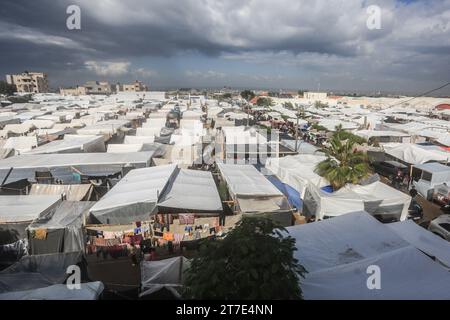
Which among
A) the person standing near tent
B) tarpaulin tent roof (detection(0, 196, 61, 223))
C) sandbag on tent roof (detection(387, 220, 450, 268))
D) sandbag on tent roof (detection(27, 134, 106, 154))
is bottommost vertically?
the person standing near tent

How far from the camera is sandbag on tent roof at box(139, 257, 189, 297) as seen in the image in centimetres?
607

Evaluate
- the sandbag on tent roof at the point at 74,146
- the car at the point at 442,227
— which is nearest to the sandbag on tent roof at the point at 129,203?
the sandbag on tent roof at the point at 74,146

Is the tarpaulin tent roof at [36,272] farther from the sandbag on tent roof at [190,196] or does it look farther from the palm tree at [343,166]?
the palm tree at [343,166]

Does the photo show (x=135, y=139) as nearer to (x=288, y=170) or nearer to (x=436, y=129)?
(x=288, y=170)

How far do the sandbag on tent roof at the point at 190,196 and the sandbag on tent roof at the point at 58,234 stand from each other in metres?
2.48

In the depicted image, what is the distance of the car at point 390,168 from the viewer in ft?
54.1

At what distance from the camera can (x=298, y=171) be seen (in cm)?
1270

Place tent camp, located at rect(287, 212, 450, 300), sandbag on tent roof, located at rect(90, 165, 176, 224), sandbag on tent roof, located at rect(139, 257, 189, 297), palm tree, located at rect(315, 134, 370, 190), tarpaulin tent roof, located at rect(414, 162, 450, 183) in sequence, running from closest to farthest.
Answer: tent camp, located at rect(287, 212, 450, 300), sandbag on tent roof, located at rect(139, 257, 189, 297), sandbag on tent roof, located at rect(90, 165, 176, 224), palm tree, located at rect(315, 134, 370, 190), tarpaulin tent roof, located at rect(414, 162, 450, 183)

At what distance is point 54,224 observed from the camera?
8.37m

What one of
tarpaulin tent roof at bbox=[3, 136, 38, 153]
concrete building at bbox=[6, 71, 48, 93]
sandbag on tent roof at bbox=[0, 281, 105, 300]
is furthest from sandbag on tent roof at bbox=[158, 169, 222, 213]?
concrete building at bbox=[6, 71, 48, 93]

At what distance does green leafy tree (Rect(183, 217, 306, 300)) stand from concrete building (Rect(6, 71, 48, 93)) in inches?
5265

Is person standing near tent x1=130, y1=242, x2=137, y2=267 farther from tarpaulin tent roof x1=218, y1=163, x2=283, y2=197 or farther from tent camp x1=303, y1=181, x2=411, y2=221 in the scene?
tent camp x1=303, y1=181, x2=411, y2=221
